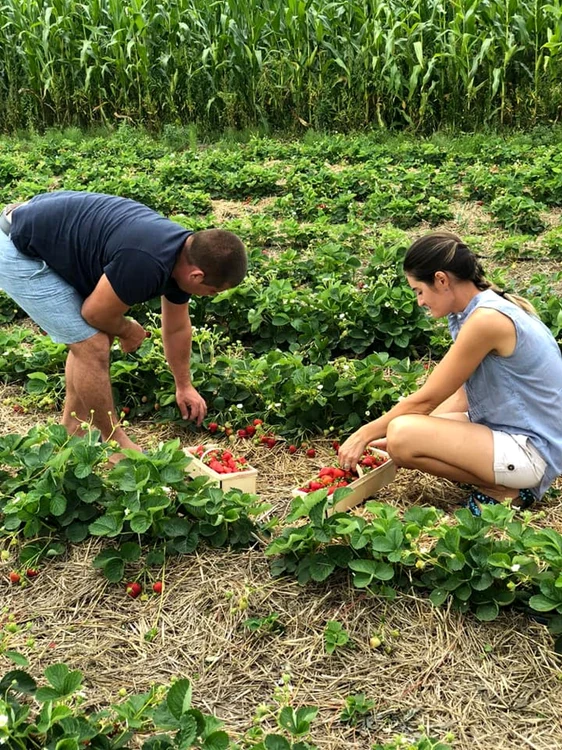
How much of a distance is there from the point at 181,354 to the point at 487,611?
213cm

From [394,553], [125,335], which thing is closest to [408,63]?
[125,335]

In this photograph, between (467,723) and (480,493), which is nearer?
(467,723)

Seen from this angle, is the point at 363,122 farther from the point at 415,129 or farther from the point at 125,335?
the point at 125,335

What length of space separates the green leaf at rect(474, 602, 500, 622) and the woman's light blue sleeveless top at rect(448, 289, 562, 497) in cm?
86

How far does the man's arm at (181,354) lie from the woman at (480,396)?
1088 mm

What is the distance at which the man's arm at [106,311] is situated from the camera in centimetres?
377

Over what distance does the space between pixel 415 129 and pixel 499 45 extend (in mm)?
1663

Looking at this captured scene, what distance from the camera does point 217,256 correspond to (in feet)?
11.9

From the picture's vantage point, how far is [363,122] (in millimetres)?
12859

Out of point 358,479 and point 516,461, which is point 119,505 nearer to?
point 358,479

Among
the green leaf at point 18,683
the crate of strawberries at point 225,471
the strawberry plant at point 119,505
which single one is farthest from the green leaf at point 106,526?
the green leaf at point 18,683

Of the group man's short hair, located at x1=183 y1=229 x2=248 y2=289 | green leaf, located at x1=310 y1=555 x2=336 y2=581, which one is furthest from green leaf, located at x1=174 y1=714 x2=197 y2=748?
man's short hair, located at x1=183 y1=229 x2=248 y2=289

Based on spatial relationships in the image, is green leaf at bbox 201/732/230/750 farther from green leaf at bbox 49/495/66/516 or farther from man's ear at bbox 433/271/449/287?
man's ear at bbox 433/271/449/287

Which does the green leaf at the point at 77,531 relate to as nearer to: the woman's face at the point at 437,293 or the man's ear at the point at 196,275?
the man's ear at the point at 196,275
